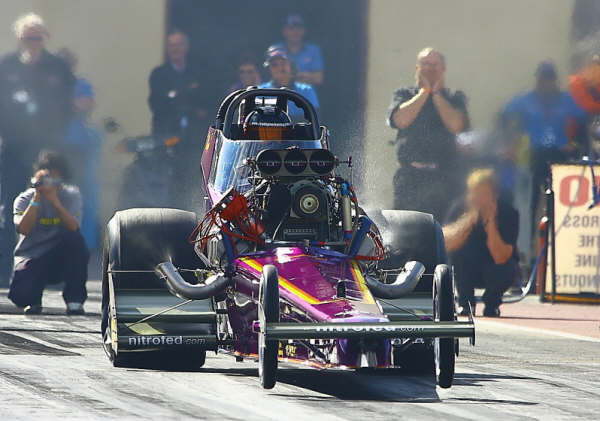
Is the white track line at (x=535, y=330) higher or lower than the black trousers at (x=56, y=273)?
lower

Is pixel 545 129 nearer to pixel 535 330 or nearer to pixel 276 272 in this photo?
pixel 535 330

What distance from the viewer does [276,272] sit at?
11.6 meters

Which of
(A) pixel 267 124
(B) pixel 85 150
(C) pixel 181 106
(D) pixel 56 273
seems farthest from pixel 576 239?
(A) pixel 267 124

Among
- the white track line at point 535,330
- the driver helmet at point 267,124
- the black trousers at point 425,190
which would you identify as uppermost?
the driver helmet at point 267,124

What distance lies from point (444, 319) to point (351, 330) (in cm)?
110

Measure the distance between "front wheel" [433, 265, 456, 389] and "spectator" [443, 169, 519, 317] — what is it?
358 inches

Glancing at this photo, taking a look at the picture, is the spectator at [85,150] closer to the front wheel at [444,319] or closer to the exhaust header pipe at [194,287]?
the exhaust header pipe at [194,287]

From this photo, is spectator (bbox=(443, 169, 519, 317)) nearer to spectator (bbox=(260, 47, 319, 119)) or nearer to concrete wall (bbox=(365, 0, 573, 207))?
concrete wall (bbox=(365, 0, 573, 207))

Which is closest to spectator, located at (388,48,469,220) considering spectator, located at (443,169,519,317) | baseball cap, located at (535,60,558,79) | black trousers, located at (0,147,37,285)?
baseball cap, located at (535,60,558,79)

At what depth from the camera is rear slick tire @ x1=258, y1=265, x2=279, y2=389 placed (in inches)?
448

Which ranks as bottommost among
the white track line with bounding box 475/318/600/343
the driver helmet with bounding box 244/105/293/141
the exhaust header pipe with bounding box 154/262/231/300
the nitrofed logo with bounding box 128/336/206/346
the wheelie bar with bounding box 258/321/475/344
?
the white track line with bounding box 475/318/600/343

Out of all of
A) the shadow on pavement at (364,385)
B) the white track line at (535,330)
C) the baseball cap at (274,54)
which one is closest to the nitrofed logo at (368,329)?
the shadow on pavement at (364,385)

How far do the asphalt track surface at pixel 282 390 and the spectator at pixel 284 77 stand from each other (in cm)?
1135

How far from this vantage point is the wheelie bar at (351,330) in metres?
11.1
